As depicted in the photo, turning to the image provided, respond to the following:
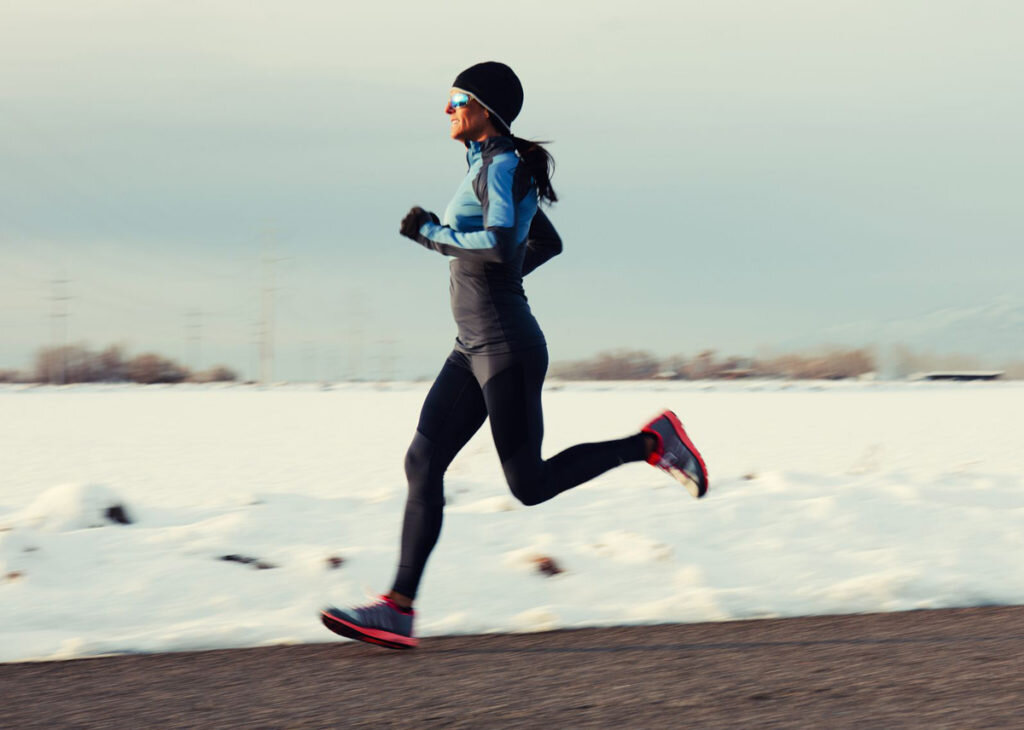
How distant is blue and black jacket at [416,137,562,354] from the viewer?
4.03 m

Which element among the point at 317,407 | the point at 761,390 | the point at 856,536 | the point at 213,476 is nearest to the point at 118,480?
the point at 213,476

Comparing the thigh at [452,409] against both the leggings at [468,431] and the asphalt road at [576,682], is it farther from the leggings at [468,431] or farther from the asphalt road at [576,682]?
the asphalt road at [576,682]

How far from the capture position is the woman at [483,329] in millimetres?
4059

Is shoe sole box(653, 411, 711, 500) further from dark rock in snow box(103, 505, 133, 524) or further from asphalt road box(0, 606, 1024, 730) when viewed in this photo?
dark rock in snow box(103, 505, 133, 524)

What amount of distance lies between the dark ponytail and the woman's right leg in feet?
2.24

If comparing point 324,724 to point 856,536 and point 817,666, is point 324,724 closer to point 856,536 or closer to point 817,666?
point 817,666

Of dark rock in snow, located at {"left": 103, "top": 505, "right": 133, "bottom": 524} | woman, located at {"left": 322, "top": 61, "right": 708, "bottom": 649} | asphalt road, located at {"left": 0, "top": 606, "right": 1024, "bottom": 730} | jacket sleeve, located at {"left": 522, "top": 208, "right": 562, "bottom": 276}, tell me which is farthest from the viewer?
dark rock in snow, located at {"left": 103, "top": 505, "right": 133, "bottom": 524}

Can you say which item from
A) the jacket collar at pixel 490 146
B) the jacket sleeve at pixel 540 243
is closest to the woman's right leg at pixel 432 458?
the jacket sleeve at pixel 540 243

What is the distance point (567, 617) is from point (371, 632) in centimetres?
83

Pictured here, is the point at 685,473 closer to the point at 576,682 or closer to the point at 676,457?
the point at 676,457

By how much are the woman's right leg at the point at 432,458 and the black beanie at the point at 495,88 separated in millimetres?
865

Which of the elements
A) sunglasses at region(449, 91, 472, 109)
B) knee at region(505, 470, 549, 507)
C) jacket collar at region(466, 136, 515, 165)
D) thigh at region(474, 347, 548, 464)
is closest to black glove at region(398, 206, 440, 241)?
jacket collar at region(466, 136, 515, 165)

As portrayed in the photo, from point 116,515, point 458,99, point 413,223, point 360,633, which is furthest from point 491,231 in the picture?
point 116,515

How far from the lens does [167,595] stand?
495cm
